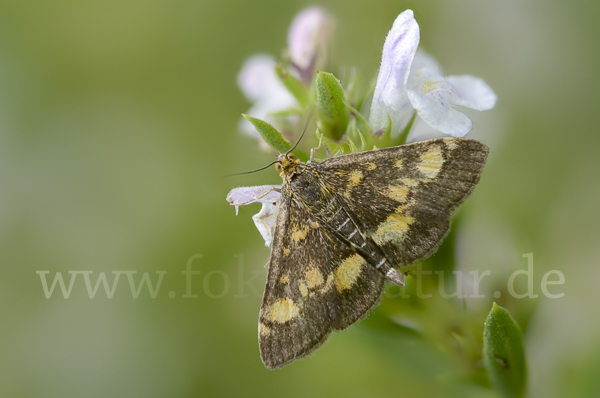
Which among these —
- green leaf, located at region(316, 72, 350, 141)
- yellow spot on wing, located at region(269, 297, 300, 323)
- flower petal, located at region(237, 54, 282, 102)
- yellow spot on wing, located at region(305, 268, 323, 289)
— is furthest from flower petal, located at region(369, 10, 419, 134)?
flower petal, located at region(237, 54, 282, 102)

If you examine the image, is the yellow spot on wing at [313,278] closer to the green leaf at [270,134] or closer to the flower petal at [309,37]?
the green leaf at [270,134]

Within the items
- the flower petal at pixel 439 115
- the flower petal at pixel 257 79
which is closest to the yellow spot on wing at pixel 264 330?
the flower petal at pixel 439 115

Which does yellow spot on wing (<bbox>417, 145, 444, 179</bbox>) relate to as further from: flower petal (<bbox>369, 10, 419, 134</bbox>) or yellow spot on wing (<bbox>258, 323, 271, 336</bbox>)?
yellow spot on wing (<bbox>258, 323, 271, 336</bbox>)

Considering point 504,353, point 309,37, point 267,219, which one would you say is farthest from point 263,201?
point 504,353

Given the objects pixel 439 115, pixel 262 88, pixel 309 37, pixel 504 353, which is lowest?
pixel 504 353

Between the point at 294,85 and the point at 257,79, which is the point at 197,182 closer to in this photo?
the point at 257,79

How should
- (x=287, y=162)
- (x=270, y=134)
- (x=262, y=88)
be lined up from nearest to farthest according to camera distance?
(x=270, y=134) < (x=287, y=162) < (x=262, y=88)
